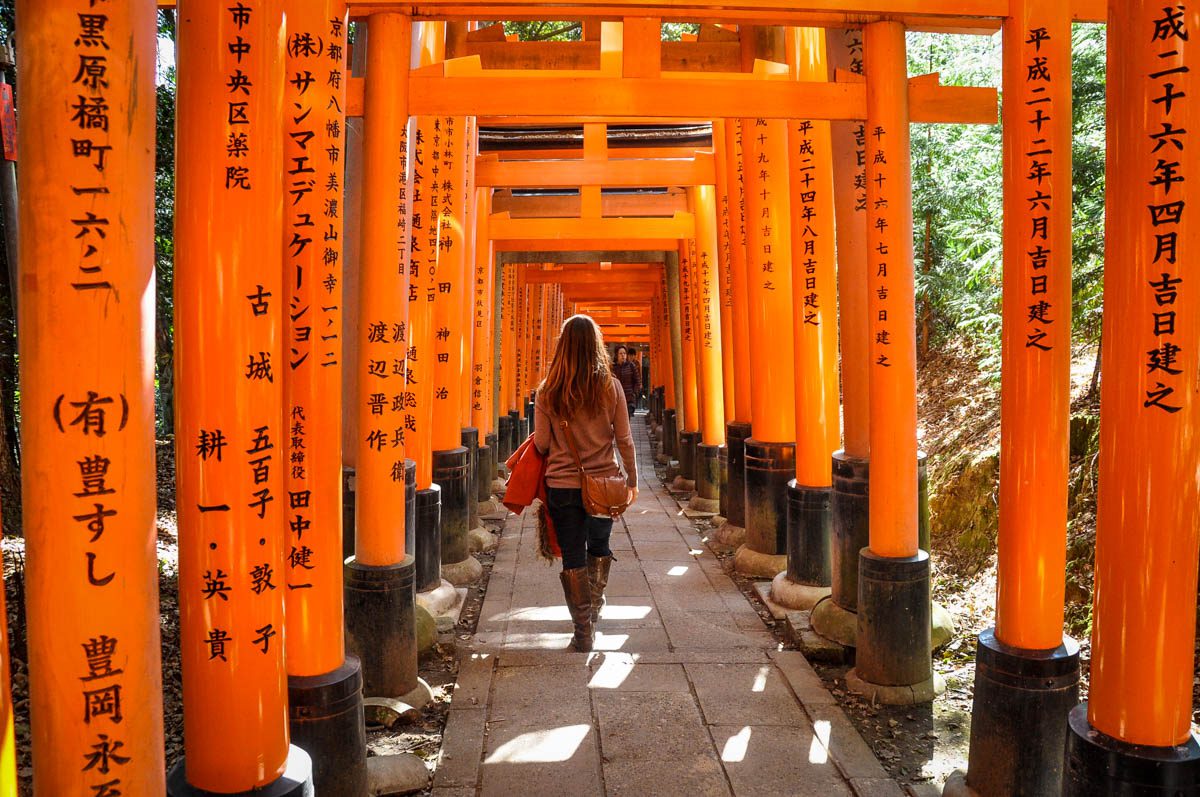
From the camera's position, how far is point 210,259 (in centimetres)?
241

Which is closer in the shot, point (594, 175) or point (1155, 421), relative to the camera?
point (1155, 421)

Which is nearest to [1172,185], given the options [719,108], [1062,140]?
[1062,140]

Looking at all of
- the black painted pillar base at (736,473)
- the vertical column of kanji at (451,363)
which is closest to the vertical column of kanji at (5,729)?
the vertical column of kanji at (451,363)

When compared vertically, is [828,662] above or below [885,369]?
below

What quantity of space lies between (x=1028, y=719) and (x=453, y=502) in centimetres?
465

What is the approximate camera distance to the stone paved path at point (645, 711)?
3.57m

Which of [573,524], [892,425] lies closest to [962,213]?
[892,425]

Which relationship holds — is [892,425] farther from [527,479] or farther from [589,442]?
[527,479]

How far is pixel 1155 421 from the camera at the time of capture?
2.52 m

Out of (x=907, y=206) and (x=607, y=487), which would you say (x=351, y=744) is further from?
(x=907, y=206)

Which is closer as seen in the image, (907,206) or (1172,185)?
(1172,185)

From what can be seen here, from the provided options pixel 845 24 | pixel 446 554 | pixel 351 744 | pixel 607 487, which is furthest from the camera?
pixel 446 554

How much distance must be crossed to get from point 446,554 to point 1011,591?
4.45 m

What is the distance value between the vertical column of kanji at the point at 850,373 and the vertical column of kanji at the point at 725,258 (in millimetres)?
2910
